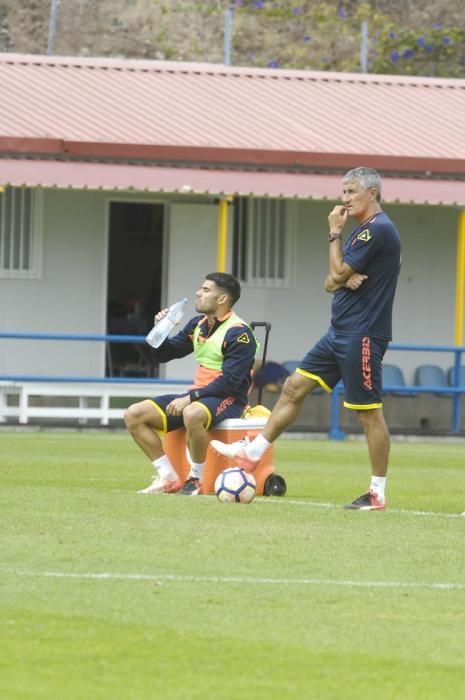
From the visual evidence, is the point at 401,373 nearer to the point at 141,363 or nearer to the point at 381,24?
the point at 141,363

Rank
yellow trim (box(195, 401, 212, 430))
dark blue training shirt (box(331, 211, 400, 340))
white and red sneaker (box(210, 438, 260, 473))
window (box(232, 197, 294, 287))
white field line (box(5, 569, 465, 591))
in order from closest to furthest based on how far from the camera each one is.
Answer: white field line (box(5, 569, 465, 591)) → dark blue training shirt (box(331, 211, 400, 340)) → white and red sneaker (box(210, 438, 260, 473)) → yellow trim (box(195, 401, 212, 430)) → window (box(232, 197, 294, 287))

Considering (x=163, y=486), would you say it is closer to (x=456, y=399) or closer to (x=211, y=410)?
(x=211, y=410)

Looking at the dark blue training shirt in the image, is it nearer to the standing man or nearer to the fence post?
the standing man

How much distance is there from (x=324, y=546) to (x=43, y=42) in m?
28.4

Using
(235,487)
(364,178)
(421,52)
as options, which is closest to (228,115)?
(421,52)

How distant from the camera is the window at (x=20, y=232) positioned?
24297mm

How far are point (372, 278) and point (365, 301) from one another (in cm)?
15

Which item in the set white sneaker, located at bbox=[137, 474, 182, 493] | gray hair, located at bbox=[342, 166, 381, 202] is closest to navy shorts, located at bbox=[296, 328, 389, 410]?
gray hair, located at bbox=[342, 166, 381, 202]

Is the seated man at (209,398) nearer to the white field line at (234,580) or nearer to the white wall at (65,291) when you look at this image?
the white field line at (234,580)

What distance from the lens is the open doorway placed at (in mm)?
25578

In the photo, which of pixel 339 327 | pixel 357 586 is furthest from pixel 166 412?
pixel 357 586

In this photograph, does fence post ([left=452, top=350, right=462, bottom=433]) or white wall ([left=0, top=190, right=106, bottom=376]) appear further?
white wall ([left=0, top=190, right=106, bottom=376])

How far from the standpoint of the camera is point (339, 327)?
36.1ft

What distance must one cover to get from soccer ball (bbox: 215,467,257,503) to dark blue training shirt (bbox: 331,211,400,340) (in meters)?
1.09
